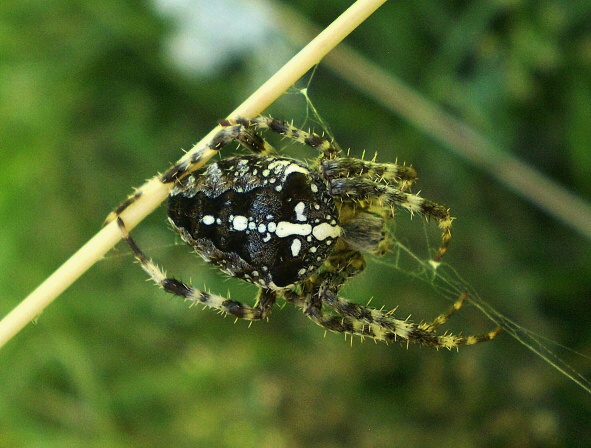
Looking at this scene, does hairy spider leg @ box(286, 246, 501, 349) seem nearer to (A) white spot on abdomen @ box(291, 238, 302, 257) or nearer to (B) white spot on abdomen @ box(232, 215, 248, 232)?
(A) white spot on abdomen @ box(291, 238, 302, 257)

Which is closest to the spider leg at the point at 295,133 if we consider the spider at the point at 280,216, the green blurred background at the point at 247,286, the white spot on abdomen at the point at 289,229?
Result: the spider at the point at 280,216

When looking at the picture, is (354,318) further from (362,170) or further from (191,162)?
(191,162)

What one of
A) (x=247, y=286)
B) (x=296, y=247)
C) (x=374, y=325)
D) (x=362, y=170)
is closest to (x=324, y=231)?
(x=296, y=247)

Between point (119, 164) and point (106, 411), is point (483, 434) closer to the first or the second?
point (106, 411)

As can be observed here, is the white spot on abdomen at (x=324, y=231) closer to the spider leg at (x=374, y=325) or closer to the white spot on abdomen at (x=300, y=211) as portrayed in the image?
the white spot on abdomen at (x=300, y=211)

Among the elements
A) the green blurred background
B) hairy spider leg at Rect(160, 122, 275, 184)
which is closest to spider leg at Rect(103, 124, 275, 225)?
hairy spider leg at Rect(160, 122, 275, 184)

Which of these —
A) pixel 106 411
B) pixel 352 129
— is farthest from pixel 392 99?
pixel 106 411
